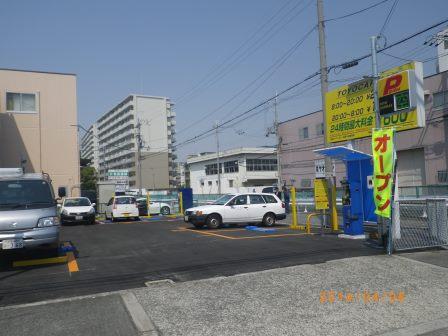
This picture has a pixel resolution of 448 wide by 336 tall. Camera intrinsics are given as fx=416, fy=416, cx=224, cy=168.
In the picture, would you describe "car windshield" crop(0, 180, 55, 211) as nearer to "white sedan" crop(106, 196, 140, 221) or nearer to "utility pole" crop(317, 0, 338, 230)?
"utility pole" crop(317, 0, 338, 230)

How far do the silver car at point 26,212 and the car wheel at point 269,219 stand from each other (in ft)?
32.2

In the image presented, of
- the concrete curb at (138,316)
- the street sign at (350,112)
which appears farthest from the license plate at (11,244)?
the street sign at (350,112)

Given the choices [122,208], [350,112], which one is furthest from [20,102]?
[350,112]

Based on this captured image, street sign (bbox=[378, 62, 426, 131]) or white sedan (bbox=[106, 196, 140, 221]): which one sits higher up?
street sign (bbox=[378, 62, 426, 131])

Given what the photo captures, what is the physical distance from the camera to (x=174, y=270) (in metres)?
8.18

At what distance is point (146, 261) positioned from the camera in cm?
934

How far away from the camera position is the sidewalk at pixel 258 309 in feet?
16.5

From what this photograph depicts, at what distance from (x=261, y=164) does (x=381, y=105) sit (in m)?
61.8

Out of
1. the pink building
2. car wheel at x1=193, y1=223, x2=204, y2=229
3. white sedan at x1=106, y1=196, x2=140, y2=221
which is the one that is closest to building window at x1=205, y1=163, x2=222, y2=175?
the pink building

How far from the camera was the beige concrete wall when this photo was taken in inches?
1174

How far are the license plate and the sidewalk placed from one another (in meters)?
3.12

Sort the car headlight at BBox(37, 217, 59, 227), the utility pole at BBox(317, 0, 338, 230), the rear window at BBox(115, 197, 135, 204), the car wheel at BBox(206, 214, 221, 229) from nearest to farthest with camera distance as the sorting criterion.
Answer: the car headlight at BBox(37, 217, 59, 227)
the utility pole at BBox(317, 0, 338, 230)
the car wheel at BBox(206, 214, 221, 229)
the rear window at BBox(115, 197, 135, 204)

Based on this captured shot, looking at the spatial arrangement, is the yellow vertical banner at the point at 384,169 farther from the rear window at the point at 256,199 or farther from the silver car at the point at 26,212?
the rear window at the point at 256,199

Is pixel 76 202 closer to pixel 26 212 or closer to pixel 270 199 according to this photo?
pixel 270 199
